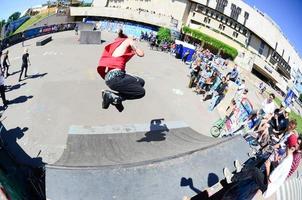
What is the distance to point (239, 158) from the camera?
741 centimetres

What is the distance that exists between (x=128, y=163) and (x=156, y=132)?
66 centimetres

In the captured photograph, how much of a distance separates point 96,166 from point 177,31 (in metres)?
2.52

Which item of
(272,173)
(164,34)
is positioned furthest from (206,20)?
(272,173)

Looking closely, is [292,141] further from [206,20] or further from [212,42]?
[206,20]

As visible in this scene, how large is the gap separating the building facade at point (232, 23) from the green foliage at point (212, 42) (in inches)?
2.7

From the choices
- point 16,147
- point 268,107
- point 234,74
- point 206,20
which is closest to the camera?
point 16,147

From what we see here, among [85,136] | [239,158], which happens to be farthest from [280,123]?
[85,136]

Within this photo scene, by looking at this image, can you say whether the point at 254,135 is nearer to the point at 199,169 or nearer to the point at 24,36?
the point at 199,169

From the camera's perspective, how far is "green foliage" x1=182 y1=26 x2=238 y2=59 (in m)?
5.92

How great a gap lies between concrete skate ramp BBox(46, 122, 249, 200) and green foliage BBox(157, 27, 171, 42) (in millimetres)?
1361

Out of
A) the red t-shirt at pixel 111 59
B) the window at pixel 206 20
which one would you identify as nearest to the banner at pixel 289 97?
the window at pixel 206 20

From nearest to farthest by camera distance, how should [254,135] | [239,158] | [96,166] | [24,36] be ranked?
[96,166] < [24,36] < [239,158] < [254,135]

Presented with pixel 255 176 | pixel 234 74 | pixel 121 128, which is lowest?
pixel 255 176

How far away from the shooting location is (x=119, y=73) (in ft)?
16.7
